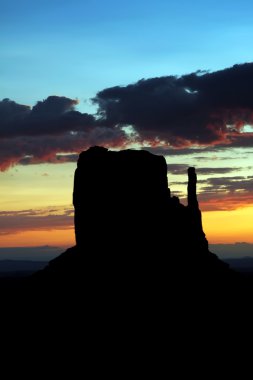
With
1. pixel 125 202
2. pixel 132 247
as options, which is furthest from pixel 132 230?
pixel 125 202

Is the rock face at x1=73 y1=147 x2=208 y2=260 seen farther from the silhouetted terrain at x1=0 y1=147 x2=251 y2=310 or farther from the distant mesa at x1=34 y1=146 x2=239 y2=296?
the silhouetted terrain at x1=0 y1=147 x2=251 y2=310

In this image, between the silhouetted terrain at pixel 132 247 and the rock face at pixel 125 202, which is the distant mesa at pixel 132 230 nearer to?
the rock face at pixel 125 202

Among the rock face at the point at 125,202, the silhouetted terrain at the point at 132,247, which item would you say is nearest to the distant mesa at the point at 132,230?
the rock face at the point at 125,202

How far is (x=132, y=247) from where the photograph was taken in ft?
319

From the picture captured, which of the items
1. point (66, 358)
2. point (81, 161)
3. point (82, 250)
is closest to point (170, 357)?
point (66, 358)

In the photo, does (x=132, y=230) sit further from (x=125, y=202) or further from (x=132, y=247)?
(x=125, y=202)

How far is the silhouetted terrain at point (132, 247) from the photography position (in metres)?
85.8

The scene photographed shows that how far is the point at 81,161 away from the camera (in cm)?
10325

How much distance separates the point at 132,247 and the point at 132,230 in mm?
4258

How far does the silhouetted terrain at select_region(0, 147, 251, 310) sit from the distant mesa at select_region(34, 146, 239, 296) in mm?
134

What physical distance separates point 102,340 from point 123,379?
764cm

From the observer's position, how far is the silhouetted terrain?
8581 cm

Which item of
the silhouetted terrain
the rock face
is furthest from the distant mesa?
the silhouetted terrain

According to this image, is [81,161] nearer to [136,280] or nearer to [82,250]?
[82,250]
